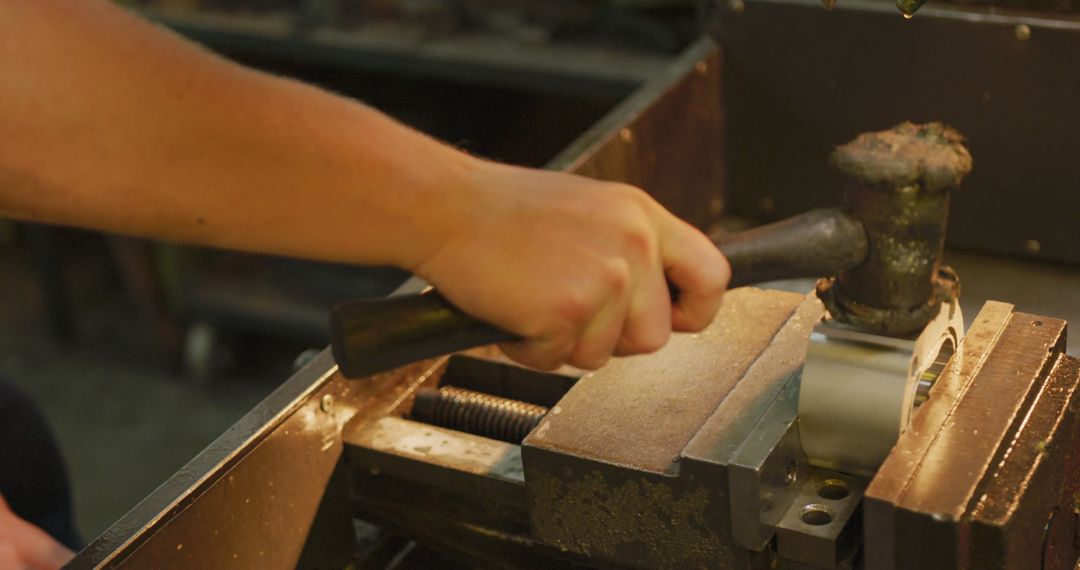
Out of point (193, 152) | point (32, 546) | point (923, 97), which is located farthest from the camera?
point (923, 97)

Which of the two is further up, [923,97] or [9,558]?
[923,97]

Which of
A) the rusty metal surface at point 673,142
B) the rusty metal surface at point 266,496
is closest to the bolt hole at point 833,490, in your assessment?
the rusty metal surface at point 266,496

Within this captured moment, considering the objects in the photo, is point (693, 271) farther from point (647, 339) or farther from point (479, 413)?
point (479, 413)

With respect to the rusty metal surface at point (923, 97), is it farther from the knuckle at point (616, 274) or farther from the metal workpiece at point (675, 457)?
the knuckle at point (616, 274)

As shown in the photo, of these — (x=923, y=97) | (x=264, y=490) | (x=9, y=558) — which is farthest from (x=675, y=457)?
(x=923, y=97)

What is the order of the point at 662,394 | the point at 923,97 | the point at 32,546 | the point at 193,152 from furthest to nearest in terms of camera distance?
the point at 923,97
the point at 32,546
the point at 662,394
the point at 193,152

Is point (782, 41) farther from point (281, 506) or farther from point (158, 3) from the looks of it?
point (158, 3)

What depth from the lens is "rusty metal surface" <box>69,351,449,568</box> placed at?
2.61 feet

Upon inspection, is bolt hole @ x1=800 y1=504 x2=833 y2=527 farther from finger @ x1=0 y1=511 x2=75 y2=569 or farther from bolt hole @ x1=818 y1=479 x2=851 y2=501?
finger @ x1=0 y1=511 x2=75 y2=569

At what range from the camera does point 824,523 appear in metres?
0.74

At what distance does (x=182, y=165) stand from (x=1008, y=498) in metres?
0.47

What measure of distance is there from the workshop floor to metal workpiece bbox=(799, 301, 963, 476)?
1735 mm

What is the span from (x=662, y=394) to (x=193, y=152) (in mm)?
384

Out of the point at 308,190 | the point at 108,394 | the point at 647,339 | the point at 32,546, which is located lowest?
the point at 108,394
